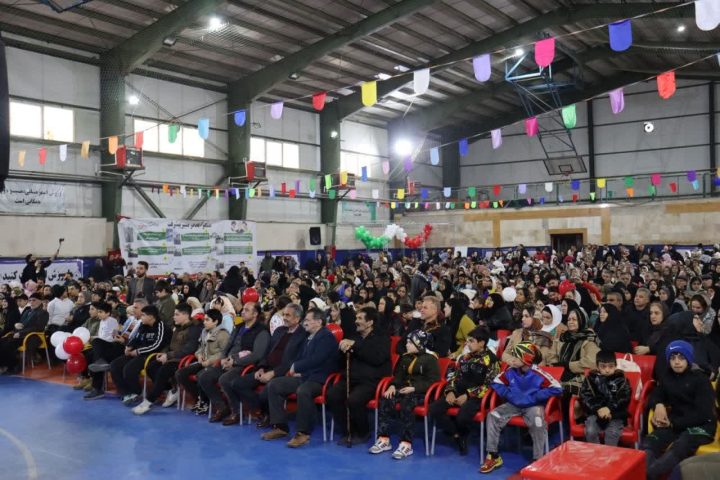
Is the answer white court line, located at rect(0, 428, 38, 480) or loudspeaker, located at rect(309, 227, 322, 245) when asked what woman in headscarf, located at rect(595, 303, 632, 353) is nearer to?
white court line, located at rect(0, 428, 38, 480)

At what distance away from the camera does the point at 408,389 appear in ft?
16.4

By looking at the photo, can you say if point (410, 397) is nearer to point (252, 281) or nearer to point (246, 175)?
point (252, 281)

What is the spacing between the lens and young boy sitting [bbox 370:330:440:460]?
16.3 ft

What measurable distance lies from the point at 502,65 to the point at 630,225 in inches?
284

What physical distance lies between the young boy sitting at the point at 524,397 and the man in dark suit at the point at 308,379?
157cm

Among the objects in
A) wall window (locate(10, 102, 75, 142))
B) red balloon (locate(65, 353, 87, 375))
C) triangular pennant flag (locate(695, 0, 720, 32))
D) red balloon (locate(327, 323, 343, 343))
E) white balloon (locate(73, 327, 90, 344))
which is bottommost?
red balloon (locate(65, 353, 87, 375))

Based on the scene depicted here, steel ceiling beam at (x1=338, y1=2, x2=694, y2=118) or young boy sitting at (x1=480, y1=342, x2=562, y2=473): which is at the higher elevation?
steel ceiling beam at (x1=338, y1=2, x2=694, y2=118)

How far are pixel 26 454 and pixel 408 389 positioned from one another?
3265mm

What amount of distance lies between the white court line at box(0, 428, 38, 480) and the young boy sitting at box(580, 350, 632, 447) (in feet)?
13.5

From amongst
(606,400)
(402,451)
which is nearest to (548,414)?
(606,400)

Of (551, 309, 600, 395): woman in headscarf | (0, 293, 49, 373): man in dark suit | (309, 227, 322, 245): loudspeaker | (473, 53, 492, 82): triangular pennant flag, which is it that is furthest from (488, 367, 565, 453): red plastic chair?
(309, 227, 322, 245): loudspeaker

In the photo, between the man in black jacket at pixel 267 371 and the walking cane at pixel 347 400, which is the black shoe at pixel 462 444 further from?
the man in black jacket at pixel 267 371

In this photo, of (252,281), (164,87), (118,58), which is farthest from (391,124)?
(252,281)

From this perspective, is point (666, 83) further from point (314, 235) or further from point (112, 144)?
point (314, 235)
